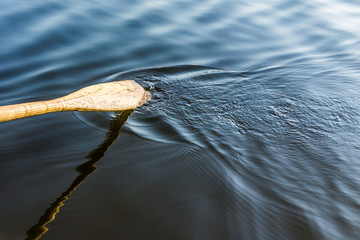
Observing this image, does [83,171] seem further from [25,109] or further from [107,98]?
[107,98]

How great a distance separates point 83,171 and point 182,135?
0.98m

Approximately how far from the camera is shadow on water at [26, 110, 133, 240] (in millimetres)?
2029

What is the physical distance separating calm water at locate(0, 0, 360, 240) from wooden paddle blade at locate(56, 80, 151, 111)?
15 cm

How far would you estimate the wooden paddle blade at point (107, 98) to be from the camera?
9.59 ft

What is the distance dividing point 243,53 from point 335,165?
260 cm

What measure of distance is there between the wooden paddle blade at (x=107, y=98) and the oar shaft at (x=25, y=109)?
11 cm

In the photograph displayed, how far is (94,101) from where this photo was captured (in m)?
3.05

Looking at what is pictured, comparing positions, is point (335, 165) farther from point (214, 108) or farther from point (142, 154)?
point (142, 154)

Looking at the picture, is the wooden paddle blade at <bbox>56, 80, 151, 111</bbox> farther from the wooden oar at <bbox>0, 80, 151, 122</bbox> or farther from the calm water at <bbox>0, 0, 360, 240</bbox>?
the calm water at <bbox>0, 0, 360, 240</bbox>

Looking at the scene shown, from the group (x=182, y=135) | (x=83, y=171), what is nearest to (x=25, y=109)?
(x=83, y=171)

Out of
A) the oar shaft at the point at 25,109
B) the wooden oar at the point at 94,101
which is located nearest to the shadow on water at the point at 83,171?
the wooden oar at the point at 94,101

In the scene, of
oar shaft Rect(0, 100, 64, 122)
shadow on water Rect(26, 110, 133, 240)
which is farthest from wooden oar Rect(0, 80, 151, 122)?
shadow on water Rect(26, 110, 133, 240)

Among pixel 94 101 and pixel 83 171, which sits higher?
pixel 94 101

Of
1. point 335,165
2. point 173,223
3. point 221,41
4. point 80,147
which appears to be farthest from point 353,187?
point 221,41
